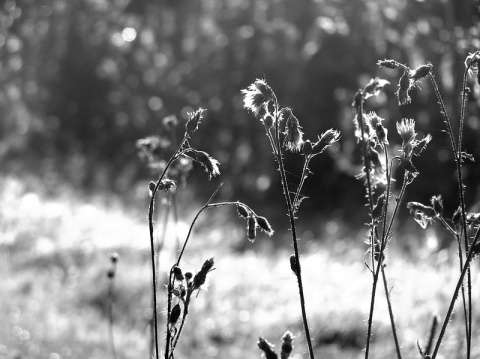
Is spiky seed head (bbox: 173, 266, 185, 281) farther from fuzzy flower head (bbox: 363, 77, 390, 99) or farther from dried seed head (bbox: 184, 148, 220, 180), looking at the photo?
fuzzy flower head (bbox: 363, 77, 390, 99)

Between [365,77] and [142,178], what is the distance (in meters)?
2.33

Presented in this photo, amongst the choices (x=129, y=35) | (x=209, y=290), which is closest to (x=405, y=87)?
(x=209, y=290)

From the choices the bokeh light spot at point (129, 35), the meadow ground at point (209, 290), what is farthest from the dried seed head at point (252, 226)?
the bokeh light spot at point (129, 35)

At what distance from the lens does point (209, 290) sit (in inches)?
167

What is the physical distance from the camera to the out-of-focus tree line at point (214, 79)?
19.8 ft

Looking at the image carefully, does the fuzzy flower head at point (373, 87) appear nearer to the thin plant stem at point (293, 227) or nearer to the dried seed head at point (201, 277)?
the thin plant stem at point (293, 227)

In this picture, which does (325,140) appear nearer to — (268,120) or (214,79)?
(268,120)

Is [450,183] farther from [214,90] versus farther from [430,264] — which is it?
[214,90]

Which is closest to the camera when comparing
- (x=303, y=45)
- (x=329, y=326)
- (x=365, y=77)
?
(x=329, y=326)

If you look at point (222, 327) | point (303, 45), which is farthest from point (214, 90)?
point (222, 327)

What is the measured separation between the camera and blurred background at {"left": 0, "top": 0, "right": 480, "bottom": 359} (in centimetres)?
502

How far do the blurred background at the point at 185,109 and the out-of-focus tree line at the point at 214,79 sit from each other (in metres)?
0.02

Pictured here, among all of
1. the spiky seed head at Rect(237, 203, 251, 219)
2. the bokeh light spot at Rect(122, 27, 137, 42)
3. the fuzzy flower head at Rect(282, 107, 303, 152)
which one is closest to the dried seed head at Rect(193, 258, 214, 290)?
the spiky seed head at Rect(237, 203, 251, 219)

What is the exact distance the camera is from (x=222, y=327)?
3.77m
